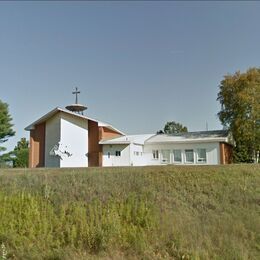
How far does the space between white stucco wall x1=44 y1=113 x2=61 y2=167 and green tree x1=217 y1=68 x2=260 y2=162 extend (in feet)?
59.0

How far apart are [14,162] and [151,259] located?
1562 inches

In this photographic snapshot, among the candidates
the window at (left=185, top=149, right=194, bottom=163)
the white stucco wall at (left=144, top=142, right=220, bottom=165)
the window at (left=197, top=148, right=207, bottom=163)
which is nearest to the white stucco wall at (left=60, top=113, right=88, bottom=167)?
the white stucco wall at (left=144, top=142, right=220, bottom=165)

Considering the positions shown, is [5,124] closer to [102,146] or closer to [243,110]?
[102,146]

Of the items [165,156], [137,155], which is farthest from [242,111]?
[137,155]

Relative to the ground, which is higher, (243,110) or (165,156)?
(243,110)

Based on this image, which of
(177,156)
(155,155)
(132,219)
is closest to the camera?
(132,219)

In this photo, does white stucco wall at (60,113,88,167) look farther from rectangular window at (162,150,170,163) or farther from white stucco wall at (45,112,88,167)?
rectangular window at (162,150,170,163)

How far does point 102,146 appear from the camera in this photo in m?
32.3

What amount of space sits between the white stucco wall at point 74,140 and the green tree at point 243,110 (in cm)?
1532

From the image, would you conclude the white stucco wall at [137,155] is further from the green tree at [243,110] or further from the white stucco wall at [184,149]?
the green tree at [243,110]

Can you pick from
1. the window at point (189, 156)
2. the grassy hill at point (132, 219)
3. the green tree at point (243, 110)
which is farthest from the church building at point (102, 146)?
the grassy hill at point (132, 219)

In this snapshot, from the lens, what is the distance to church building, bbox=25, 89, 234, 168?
30766 mm

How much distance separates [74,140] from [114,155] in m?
4.62

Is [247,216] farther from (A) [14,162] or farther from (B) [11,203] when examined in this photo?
(A) [14,162]
